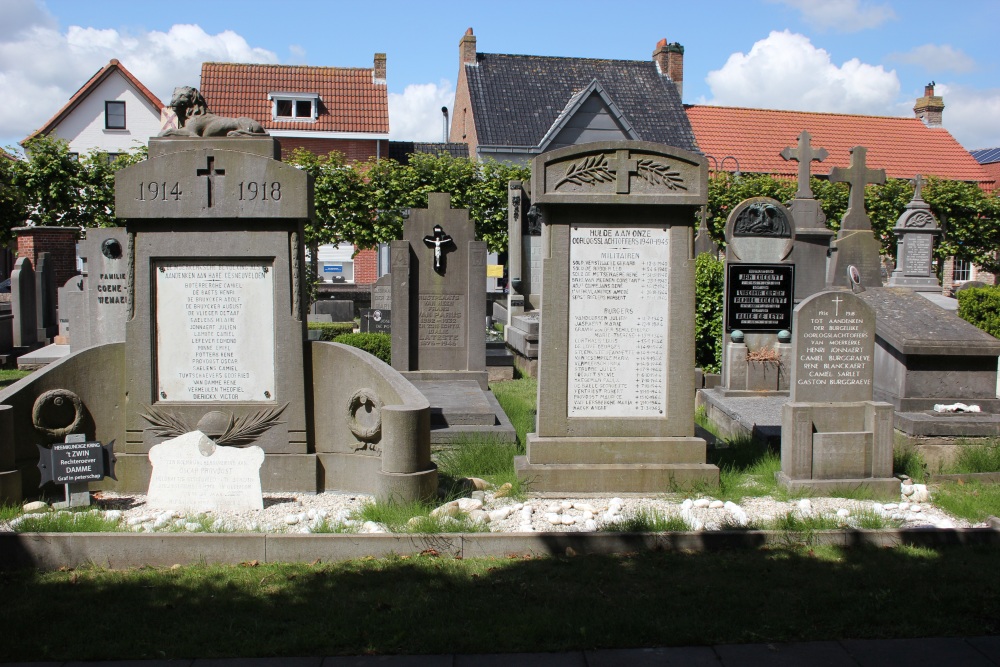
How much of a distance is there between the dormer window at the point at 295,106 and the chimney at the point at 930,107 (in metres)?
31.2

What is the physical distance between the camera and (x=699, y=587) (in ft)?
15.5

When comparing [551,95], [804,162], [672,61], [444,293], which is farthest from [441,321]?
[672,61]

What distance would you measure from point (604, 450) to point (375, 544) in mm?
2198

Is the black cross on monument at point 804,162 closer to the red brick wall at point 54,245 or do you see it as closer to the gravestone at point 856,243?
the gravestone at point 856,243

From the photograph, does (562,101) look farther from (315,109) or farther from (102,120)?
(102,120)

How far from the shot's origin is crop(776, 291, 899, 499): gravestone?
672 cm

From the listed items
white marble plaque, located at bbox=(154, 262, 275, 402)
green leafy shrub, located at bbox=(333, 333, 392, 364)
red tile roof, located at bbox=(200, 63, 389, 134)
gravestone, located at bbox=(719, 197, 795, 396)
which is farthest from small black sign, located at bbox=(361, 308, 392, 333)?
red tile roof, located at bbox=(200, 63, 389, 134)

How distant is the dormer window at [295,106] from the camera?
1559 inches

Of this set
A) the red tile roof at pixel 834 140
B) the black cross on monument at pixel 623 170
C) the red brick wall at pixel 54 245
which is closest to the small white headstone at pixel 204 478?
the black cross on monument at pixel 623 170

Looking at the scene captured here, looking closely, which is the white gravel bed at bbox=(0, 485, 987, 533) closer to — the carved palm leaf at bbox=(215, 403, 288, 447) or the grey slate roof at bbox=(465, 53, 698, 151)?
the carved palm leaf at bbox=(215, 403, 288, 447)

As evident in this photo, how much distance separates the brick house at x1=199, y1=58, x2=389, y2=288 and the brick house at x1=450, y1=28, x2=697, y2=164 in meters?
4.61

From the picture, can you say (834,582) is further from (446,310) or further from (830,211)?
(830,211)

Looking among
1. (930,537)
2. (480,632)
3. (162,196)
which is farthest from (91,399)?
(930,537)

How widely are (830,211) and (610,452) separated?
987 inches
